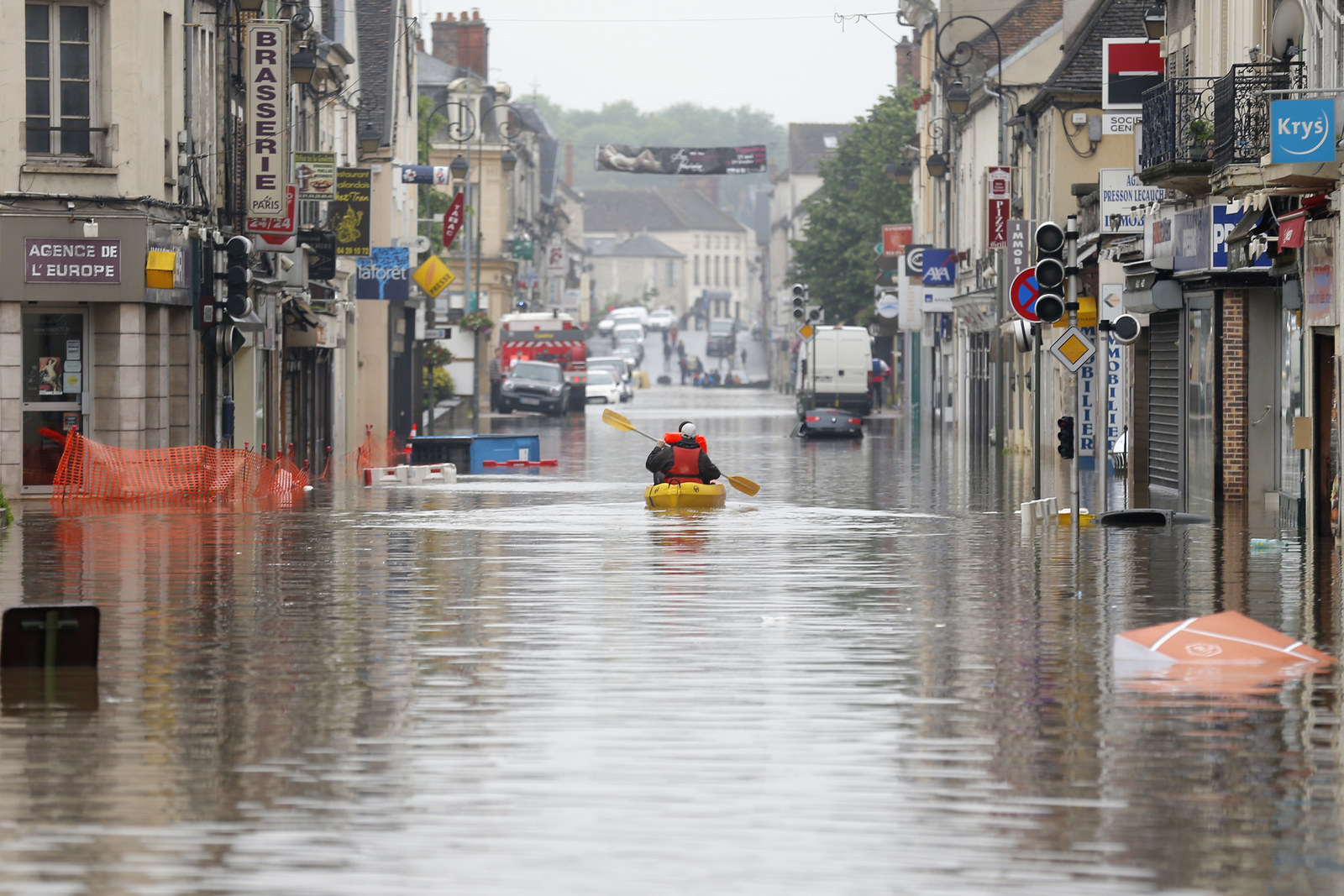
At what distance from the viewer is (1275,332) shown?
89.0 ft

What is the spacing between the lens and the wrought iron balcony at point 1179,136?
24.6 metres

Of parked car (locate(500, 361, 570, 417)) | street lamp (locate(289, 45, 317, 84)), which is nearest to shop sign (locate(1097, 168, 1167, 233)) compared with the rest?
street lamp (locate(289, 45, 317, 84))

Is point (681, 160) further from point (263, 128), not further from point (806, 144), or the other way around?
point (806, 144)

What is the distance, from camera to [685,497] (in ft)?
87.8

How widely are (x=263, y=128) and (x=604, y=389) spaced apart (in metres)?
58.2

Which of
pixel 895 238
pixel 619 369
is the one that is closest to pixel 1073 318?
pixel 895 238

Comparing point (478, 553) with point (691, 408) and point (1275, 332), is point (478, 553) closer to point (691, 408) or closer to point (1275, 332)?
point (1275, 332)

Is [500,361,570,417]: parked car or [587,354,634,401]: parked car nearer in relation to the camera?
[500,361,570,417]: parked car

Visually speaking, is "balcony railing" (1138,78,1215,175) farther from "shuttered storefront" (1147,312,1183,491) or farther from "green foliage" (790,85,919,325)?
Result: "green foliage" (790,85,919,325)

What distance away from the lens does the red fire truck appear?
83.2 m

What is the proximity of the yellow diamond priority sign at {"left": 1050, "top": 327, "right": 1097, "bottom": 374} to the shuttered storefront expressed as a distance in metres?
Result: 6.11

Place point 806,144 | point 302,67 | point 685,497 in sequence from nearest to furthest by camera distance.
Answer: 1. point 685,497
2. point 302,67
3. point 806,144

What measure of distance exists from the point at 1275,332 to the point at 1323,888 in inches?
832

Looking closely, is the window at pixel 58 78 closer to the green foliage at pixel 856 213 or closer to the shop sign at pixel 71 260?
the shop sign at pixel 71 260
